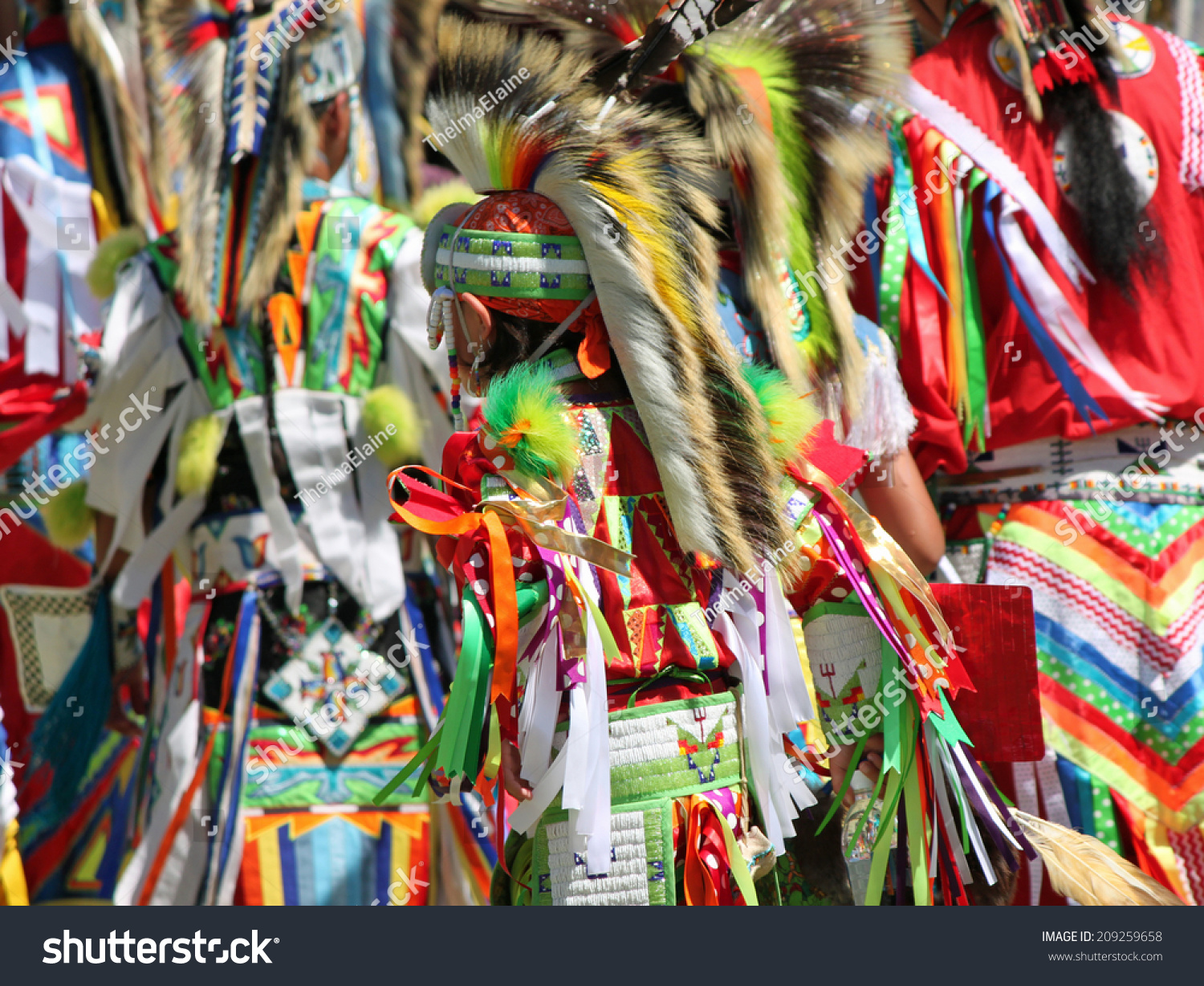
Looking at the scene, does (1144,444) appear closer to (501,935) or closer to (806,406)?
(806,406)

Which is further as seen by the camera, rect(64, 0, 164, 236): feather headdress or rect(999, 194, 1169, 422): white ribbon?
rect(64, 0, 164, 236): feather headdress

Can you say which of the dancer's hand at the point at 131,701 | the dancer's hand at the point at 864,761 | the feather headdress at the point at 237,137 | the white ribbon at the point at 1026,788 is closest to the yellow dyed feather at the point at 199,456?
the feather headdress at the point at 237,137

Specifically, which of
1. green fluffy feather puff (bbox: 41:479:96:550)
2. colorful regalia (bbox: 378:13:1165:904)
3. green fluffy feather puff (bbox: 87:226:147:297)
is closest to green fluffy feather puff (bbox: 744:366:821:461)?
colorful regalia (bbox: 378:13:1165:904)

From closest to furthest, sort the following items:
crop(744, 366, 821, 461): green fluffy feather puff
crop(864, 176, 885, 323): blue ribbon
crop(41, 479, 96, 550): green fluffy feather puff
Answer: crop(744, 366, 821, 461): green fluffy feather puff, crop(864, 176, 885, 323): blue ribbon, crop(41, 479, 96, 550): green fluffy feather puff

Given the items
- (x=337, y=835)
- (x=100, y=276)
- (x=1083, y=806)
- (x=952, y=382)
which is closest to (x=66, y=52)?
(x=100, y=276)

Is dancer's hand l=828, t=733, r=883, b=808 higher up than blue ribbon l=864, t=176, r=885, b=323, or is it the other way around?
blue ribbon l=864, t=176, r=885, b=323

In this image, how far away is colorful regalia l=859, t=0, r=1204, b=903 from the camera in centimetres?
269

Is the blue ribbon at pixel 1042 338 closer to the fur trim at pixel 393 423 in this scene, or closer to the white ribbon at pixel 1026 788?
the white ribbon at pixel 1026 788

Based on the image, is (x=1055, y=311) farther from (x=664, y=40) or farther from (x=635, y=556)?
(x=635, y=556)

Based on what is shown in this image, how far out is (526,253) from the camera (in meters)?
1.98

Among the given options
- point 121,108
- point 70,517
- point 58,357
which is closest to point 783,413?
point 70,517

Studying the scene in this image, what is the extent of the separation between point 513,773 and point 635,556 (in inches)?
15.0

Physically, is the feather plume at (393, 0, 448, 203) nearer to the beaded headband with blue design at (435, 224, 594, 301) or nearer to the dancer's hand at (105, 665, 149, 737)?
the beaded headband with blue design at (435, 224, 594, 301)

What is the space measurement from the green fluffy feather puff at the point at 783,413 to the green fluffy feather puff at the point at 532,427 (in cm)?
34
